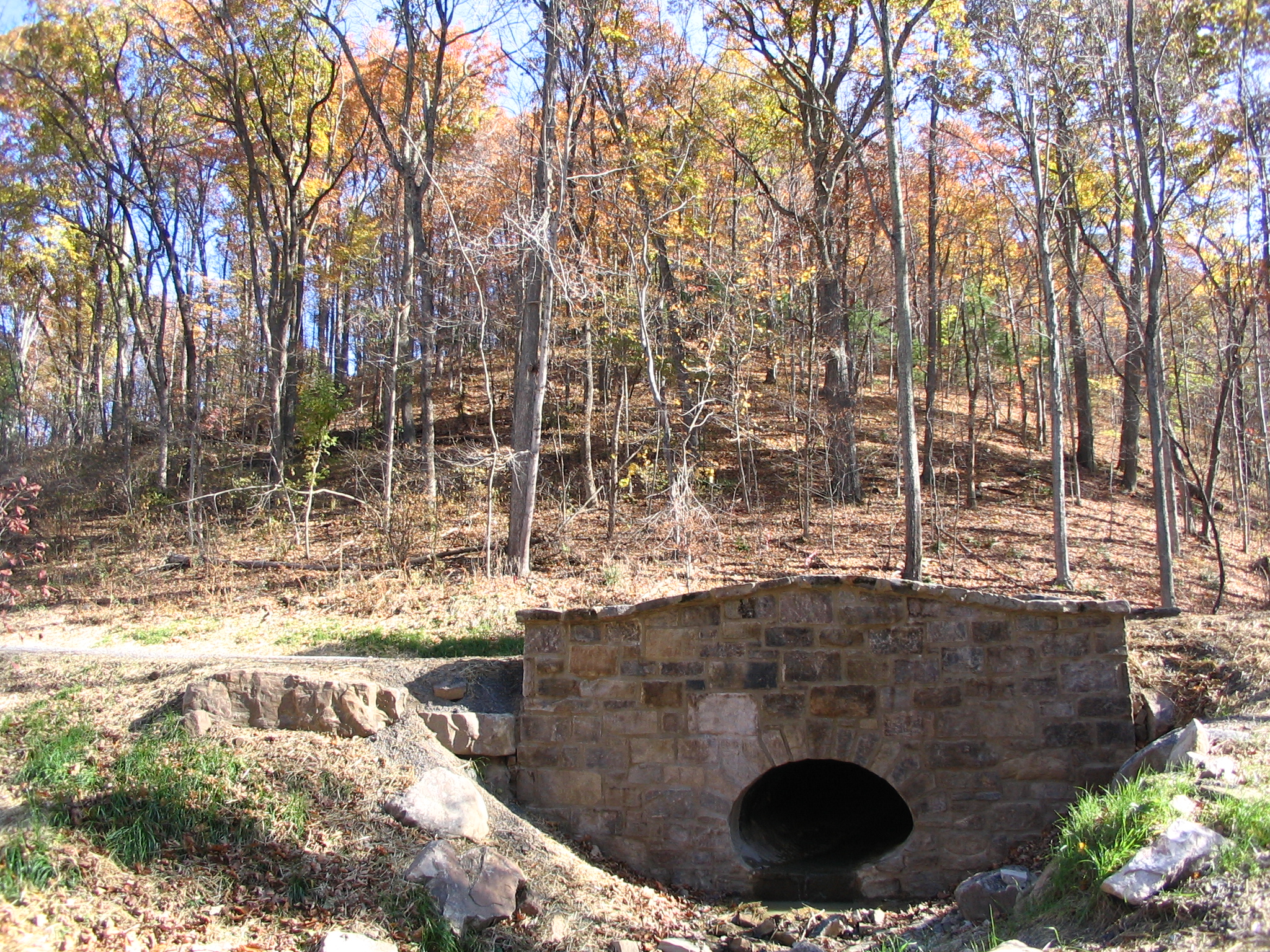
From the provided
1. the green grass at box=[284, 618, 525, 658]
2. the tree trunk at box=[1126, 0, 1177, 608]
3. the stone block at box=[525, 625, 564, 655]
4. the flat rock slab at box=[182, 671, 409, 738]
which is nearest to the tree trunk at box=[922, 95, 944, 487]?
the tree trunk at box=[1126, 0, 1177, 608]

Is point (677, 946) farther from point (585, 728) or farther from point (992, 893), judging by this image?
point (992, 893)

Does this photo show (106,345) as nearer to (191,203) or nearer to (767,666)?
(191,203)

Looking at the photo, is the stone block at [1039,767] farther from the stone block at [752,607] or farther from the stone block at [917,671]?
the stone block at [752,607]

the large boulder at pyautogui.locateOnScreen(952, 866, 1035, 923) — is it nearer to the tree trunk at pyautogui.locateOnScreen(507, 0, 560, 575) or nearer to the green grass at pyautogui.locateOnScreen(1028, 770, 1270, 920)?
the green grass at pyautogui.locateOnScreen(1028, 770, 1270, 920)

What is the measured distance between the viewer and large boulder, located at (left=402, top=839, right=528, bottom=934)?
558 centimetres

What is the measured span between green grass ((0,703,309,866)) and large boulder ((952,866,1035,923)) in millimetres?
4479

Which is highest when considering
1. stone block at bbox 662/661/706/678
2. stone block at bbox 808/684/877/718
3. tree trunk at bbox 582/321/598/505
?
tree trunk at bbox 582/321/598/505

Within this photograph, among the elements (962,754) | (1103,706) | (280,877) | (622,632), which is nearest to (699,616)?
(622,632)

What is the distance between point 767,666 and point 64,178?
2126cm

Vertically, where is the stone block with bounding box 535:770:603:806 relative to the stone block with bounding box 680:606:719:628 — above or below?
below

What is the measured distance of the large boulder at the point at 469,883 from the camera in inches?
220

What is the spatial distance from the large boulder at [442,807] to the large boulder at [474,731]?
43cm

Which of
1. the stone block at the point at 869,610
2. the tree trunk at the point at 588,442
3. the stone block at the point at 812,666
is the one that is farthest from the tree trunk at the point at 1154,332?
the tree trunk at the point at 588,442

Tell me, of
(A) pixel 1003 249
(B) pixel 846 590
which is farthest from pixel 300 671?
(A) pixel 1003 249
